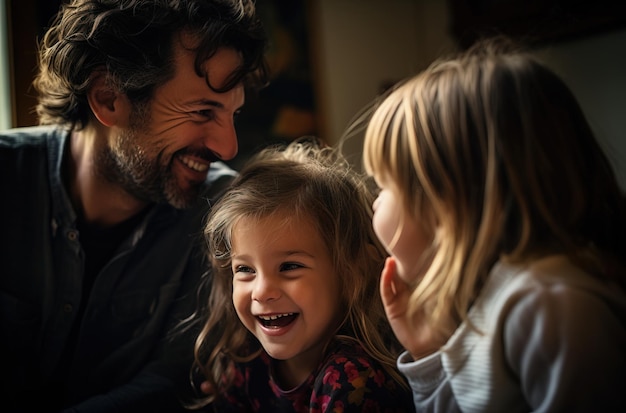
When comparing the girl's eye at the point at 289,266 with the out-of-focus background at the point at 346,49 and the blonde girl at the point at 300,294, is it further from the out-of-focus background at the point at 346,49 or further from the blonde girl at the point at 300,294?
the out-of-focus background at the point at 346,49

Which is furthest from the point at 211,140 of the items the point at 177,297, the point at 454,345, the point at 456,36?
the point at 456,36

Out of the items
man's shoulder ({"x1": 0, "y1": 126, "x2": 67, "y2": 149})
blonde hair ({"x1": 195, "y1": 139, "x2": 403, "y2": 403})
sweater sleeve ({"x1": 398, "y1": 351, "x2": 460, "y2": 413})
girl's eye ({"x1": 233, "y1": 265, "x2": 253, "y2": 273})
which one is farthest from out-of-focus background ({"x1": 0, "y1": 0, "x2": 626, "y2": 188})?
sweater sleeve ({"x1": 398, "y1": 351, "x2": 460, "y2": 413})

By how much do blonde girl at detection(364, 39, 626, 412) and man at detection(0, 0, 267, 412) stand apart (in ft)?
1.64

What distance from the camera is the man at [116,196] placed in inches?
43.6

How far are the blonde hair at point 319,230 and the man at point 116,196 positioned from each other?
109 mm

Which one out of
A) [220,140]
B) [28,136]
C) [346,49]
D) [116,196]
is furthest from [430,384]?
[346,49]

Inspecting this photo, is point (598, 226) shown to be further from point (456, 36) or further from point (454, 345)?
point (456, 36)

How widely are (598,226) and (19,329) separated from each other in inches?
40.2

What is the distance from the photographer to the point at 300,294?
38.4 inches

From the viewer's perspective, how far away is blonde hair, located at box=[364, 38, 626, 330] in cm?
69

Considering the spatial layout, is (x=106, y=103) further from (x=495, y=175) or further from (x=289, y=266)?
(x=495, y=175)

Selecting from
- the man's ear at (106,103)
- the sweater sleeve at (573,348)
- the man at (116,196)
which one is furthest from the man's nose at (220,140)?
the sweater sleeve at (573,348)

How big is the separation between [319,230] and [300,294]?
118mm

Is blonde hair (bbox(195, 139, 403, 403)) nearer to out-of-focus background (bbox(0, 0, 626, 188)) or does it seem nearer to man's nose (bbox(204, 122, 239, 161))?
man's nose (bbox(204, 122, 239, 161))
